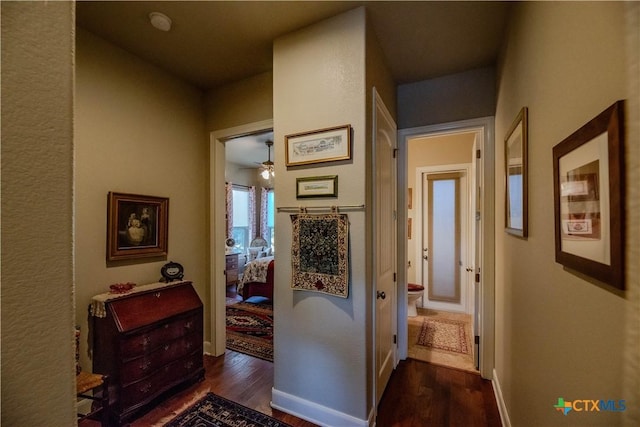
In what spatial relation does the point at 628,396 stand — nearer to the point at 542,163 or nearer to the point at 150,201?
the point at 542,163

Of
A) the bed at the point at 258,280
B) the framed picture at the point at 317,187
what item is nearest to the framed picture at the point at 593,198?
the framed picture at the point at 317,187

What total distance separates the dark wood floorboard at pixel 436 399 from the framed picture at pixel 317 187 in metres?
1.68

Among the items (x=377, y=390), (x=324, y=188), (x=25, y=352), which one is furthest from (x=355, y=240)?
(x=25, y=352)

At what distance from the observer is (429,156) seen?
162 inches

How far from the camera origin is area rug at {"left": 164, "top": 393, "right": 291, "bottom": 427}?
1.85 meters

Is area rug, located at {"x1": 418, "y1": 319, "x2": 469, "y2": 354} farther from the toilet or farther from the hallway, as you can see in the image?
the hallway

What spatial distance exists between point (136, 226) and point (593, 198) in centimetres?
286

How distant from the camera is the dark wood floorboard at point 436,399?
190cm

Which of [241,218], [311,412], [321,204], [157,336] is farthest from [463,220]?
[241,218]

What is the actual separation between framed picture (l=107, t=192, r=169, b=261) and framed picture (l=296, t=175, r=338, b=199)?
4.75 ft

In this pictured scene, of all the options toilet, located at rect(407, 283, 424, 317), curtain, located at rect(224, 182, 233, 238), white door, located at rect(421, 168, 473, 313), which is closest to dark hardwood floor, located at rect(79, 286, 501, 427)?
toilet, located at rect(407, 283, 424, 317)

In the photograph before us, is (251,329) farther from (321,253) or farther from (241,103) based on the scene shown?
(241,103)

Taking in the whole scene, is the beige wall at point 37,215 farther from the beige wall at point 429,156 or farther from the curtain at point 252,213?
the curtain at point 252,213

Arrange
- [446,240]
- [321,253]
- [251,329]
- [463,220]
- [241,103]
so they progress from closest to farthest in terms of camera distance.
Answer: [321,253]
[241,103]
[251,329]
[463,220]
[446,240]
